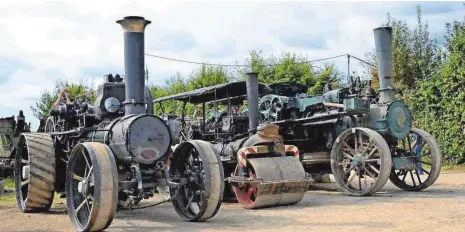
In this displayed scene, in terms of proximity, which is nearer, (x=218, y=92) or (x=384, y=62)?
(x=384, y=62)

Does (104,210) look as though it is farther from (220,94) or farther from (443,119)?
(443,119)

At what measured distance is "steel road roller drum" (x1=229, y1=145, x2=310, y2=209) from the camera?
8.48 meters

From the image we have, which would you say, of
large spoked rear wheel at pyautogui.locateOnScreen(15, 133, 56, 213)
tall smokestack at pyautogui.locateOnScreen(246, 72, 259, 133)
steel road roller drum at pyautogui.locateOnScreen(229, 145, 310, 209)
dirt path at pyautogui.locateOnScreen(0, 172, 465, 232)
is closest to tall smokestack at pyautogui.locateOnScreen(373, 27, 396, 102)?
dirt path at pyautogui.locateOnScreen(0, 172, 465, 232)

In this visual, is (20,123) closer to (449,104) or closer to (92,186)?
(92,186)

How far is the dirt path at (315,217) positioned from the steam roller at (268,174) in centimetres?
18

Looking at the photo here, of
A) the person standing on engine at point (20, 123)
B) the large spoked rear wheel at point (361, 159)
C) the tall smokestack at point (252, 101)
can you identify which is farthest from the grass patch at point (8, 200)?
the large spoked rear wheel at point (361, 159)

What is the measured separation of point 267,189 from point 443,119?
32.2 ft

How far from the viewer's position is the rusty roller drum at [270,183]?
8.45 metres

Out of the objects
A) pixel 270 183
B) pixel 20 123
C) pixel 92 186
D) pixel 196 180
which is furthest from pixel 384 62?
pixel 20 123

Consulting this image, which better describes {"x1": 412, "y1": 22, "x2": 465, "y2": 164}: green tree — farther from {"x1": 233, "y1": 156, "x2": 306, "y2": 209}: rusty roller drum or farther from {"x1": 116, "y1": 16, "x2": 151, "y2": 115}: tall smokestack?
{"x1": 116, "y1": 16, "x2": 151, "y2": 115}: tall smokestack

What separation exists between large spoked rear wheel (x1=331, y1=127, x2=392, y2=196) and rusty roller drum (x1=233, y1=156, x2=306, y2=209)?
1.38 metres

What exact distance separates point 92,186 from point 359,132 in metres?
4.89

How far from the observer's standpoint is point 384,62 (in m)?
10.7

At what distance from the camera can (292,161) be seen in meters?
9.02
